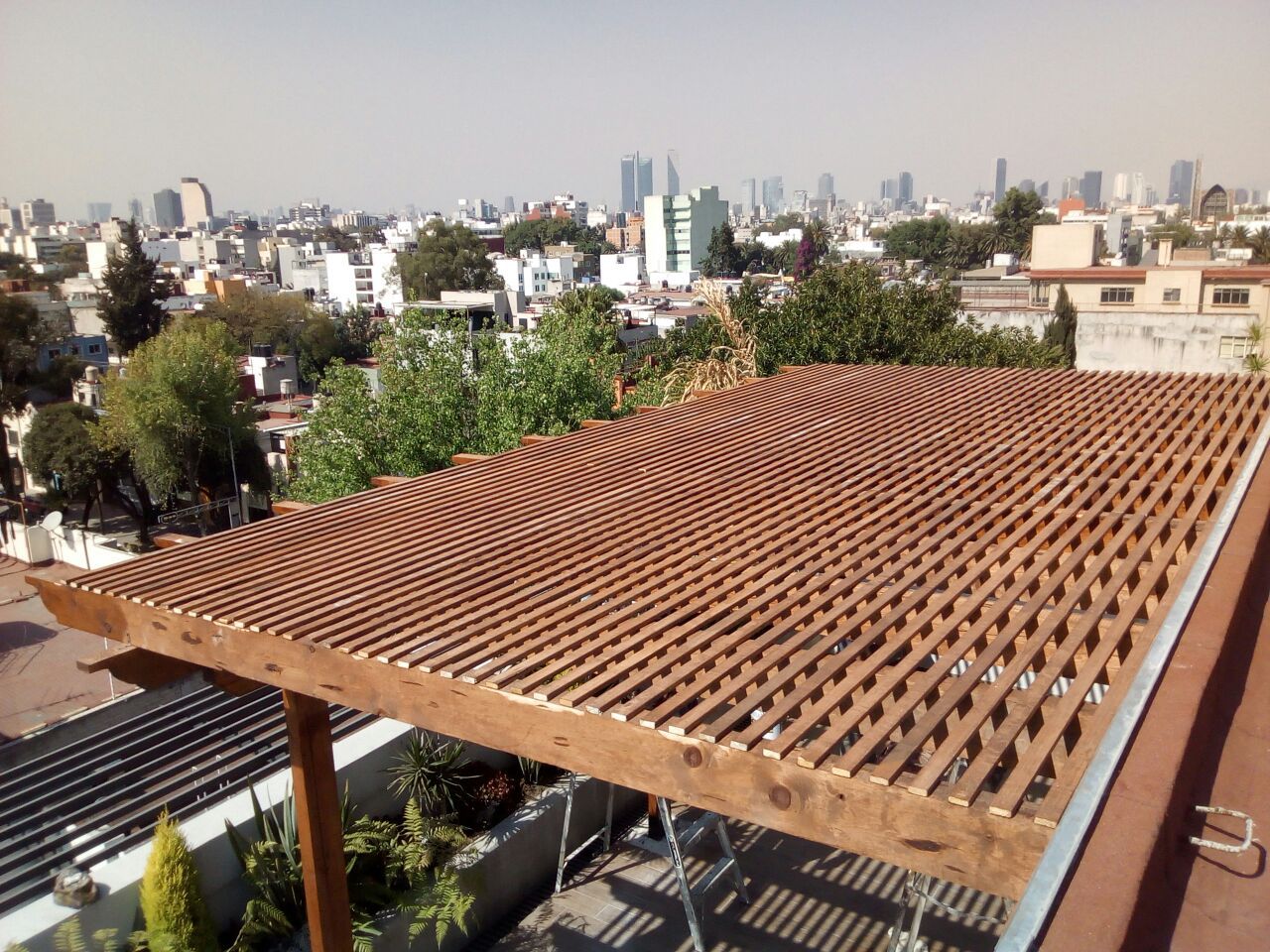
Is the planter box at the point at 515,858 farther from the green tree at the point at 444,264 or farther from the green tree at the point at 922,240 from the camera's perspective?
the green tree at the point at 922,240

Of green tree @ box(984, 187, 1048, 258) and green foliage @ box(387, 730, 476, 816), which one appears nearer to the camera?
green foliage @ box(387, 730, 476, 816)

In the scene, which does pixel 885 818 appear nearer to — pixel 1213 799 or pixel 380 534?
pixel 1213 799

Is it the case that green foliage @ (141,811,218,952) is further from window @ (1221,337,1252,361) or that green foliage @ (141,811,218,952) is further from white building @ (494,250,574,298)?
white building @ (494,250,574,298)

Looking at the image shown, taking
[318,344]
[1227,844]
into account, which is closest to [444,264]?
[318,344]

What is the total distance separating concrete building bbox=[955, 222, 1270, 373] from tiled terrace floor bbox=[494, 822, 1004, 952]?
13.4 meters

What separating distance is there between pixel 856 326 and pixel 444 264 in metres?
54.2

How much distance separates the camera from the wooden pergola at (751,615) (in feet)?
7.06

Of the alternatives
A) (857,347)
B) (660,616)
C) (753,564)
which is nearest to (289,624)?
(660,616)

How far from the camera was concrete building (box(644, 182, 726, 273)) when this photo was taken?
119 meters

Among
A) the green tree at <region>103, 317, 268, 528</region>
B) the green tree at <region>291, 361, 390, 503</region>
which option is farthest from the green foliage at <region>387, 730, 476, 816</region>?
the green tree at <region>103, 317, 268, 528</region>

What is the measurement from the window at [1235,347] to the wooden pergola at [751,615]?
16.9 metres

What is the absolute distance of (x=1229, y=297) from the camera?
27.8 m

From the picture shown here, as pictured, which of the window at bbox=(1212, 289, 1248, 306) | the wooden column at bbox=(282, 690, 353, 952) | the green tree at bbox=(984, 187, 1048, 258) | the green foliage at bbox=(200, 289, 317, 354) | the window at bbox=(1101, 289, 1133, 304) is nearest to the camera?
the wooden column at bbox=(282, 690, 353, 952)

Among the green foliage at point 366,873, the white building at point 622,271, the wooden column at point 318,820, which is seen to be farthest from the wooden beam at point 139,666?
the white building at point 622,271
